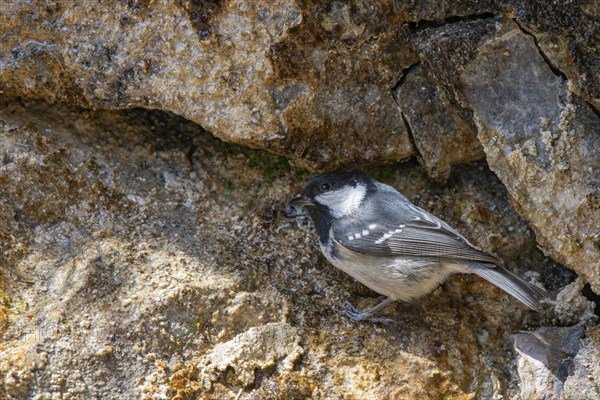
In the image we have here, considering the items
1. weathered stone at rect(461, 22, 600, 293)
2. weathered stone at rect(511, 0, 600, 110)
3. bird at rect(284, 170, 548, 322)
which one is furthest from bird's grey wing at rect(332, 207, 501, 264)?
weathered stone at rect(511, 0, 600, 110)

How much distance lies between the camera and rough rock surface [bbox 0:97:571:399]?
365cm

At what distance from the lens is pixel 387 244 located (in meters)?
4.20

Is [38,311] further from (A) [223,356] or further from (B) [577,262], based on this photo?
(B) [577,262]

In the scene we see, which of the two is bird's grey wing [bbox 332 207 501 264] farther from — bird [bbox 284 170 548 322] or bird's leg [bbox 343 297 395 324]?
bird's leg [bbox 343 297 395 324]

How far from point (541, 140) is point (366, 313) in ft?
4.73

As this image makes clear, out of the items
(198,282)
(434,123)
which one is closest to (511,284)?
(434,123)

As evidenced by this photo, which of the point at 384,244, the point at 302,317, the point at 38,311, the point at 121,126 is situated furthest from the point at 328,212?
the point at 38,311

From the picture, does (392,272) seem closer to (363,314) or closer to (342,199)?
(363,314)

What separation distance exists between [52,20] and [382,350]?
107 inches

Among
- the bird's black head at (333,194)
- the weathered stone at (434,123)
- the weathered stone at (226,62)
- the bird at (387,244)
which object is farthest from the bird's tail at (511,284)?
the weathered stone at (226,62)

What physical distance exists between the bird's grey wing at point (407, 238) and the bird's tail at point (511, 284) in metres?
0.07

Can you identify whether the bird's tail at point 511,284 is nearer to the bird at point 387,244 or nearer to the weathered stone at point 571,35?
the bird at point 387,244

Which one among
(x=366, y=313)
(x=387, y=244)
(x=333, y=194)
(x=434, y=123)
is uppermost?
(x=434, y=123)

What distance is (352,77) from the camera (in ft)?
13.7
